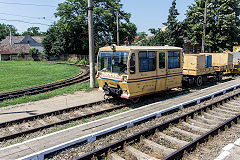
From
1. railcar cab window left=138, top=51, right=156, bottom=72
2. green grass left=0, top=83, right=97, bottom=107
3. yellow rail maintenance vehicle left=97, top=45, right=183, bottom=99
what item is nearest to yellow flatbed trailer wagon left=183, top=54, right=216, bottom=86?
yellow rail maintenance vehicle left=97, top=45, right=183, bottom=99

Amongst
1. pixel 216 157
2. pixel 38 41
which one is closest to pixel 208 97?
pixel 216 157

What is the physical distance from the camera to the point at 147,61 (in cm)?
1067

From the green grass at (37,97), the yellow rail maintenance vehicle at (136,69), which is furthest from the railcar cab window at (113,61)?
the green grass at (37,97)

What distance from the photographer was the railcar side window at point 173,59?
39.4 feet

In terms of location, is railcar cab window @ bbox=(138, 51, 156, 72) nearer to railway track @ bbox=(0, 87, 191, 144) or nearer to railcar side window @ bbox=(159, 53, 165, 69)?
railcar side window @ bbox=(159, 53, 165, 69)

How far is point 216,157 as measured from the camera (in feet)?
18.6

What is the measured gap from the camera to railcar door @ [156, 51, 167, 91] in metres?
11.3

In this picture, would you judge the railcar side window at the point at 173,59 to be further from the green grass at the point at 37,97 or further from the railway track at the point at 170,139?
the green grass at the point at 37,97

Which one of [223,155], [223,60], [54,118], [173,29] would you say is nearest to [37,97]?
[54,118]

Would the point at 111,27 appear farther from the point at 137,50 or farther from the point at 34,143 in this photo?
the point at 34,143

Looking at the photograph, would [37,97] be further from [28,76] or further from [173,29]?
[173,29]

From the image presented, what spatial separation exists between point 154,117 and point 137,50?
328 cm

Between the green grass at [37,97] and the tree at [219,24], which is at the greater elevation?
the tree at [219,24]

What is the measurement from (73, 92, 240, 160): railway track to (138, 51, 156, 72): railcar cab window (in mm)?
3105
